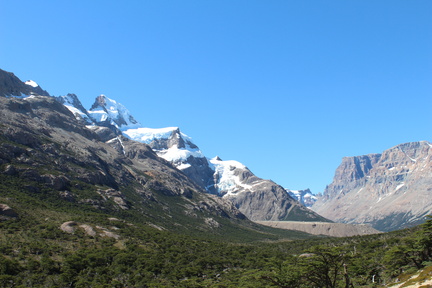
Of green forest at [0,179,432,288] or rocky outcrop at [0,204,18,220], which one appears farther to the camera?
rocky outcrop at [0,204,18,220]

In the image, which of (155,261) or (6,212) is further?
(6,212)

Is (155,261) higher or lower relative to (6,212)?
lower

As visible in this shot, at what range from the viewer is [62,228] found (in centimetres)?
16638

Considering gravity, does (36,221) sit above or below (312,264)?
above

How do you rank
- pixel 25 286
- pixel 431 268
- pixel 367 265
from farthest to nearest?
pixel 367 265
pixel 25 286
pixel 431 268

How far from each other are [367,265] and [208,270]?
66.0m

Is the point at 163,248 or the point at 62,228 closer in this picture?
the point at 62,228

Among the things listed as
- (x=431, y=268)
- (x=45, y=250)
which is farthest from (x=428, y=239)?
(x=45, y=250)

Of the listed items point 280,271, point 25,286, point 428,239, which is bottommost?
point 25,286

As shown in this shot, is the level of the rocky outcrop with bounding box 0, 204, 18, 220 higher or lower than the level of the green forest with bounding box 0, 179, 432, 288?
higher

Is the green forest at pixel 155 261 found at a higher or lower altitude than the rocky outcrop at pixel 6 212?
lower

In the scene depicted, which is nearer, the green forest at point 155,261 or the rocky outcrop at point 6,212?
the green forest at point 155,261

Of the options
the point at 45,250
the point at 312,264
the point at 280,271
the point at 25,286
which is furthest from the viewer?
the point at 45,250

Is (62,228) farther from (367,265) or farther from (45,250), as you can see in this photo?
(367,265)
